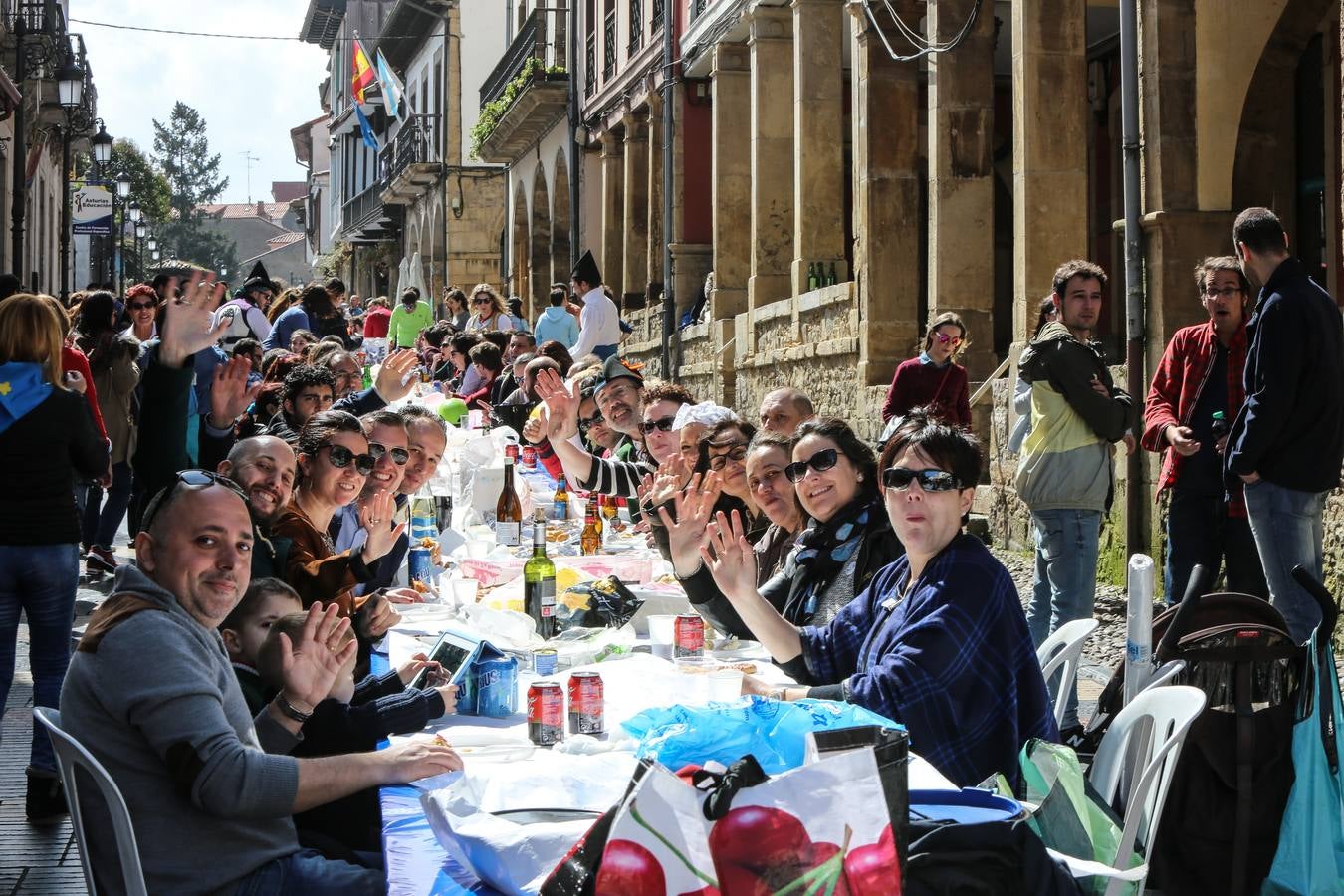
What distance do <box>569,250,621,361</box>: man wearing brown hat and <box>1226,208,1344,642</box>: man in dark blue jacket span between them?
884cm

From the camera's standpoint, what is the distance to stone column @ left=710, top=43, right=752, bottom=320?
18.2 meters

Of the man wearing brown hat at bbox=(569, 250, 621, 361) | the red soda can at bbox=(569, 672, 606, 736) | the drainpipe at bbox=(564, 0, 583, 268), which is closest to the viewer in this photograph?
the red soda can at bbox=(569, 672, 606, 736)

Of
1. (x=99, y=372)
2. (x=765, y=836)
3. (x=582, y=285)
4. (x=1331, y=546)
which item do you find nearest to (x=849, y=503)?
(x=765, y=836)

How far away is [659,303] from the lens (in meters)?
21.2

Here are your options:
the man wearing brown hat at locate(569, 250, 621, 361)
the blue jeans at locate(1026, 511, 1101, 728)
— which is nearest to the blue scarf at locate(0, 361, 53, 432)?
the blue jeans at locate(1026, 511, 1101, 728)

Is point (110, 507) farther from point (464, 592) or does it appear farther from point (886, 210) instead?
point (886, 210)

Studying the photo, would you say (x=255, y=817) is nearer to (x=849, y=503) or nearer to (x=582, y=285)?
(x=849, y=503)

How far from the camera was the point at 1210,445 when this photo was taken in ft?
22.8

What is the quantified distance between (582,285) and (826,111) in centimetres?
298

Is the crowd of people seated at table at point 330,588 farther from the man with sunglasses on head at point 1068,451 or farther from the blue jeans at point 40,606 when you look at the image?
the man with sunglasses on head at point 1068,451

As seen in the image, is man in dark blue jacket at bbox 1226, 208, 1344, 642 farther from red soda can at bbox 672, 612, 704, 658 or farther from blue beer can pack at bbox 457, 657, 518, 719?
blue beer can pack at bbox 457, 657, 518, 719

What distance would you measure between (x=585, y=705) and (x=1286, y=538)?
12.1 ft

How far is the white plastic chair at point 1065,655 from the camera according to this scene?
439 centimetres

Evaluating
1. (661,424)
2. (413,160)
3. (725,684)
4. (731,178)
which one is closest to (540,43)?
(731,178)
